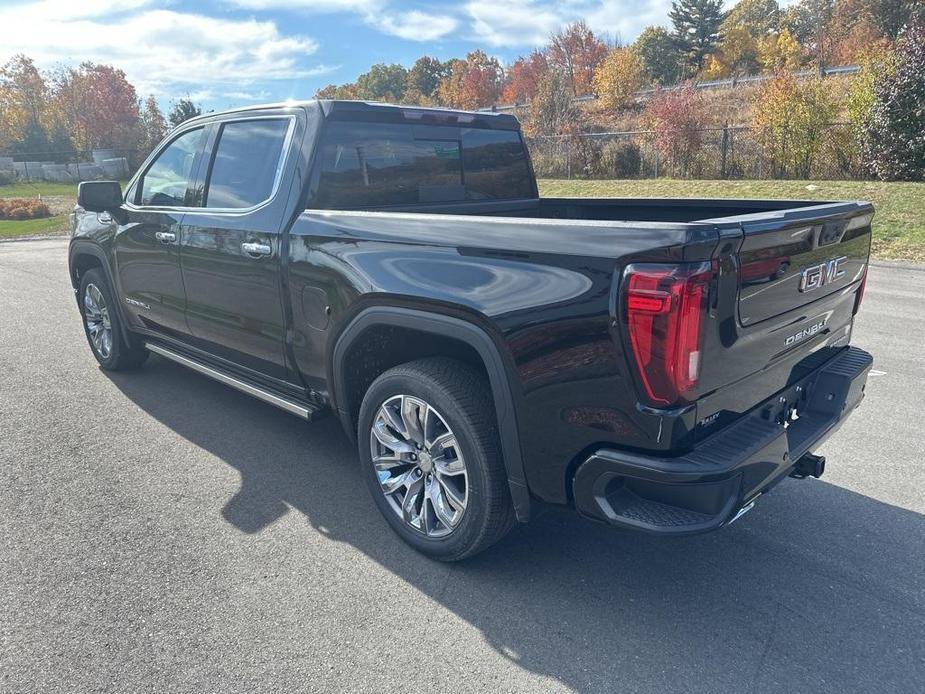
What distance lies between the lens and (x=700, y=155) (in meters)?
21.5

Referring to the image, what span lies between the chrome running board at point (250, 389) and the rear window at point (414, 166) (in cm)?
106

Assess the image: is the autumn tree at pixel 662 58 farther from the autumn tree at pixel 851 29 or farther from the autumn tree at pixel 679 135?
the autumn tree at pixel 679 135

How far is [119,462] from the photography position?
13.4 feet

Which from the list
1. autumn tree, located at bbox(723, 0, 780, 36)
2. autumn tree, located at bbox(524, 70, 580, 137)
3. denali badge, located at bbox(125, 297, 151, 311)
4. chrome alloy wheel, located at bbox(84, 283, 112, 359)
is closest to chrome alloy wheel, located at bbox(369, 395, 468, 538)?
denali badge, located at bbox(125, 297, 151, 311)

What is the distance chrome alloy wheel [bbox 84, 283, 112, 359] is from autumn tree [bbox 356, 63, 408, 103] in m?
96.5

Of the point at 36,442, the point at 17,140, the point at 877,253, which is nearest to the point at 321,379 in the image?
the point at 36,442

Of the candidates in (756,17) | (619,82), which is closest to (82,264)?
(619,82)

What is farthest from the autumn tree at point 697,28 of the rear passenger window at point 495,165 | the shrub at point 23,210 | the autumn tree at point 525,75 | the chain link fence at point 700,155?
the rear passenger window at point 495,165

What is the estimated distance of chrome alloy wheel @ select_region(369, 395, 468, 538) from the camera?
290 cm

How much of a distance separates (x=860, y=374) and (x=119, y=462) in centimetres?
398

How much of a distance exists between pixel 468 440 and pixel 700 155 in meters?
21.2

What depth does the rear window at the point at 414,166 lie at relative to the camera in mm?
3566

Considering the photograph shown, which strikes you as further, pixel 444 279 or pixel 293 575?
pixel 293 575

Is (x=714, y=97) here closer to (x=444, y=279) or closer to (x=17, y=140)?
(x=444, y=279)
